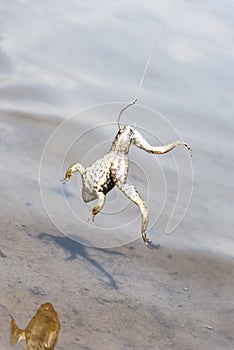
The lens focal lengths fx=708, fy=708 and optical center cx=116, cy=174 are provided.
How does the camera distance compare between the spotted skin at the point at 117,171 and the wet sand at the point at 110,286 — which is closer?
the spotted skin at the point at 117,171

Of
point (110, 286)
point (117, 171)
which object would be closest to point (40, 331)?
point (110, 286)

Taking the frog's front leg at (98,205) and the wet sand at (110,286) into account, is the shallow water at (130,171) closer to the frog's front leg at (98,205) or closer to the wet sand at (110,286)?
the wet sand at (110,286)

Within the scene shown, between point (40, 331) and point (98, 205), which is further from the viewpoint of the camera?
point (40, 331)

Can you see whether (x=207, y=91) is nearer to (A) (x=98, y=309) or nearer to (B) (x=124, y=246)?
(B) (x=124, y=246)

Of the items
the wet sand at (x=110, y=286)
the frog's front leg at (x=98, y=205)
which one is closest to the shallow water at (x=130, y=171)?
the wet sand at (x=110, y=286)

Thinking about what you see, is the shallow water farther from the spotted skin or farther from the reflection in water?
the spotted skin

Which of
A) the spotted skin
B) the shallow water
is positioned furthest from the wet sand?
the spotted skin

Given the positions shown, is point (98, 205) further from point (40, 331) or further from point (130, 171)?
point (130, 171)
